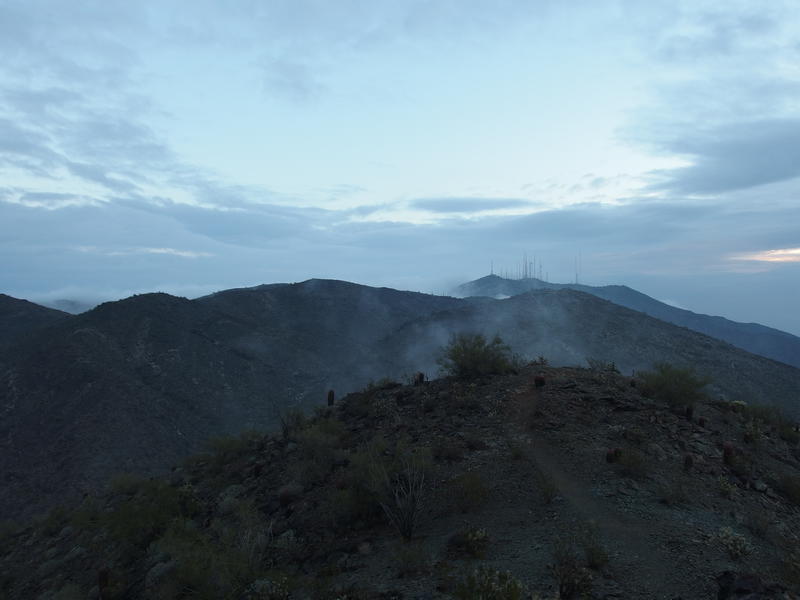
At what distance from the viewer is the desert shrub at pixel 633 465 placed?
39.4ft

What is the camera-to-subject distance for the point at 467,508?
11.3 m

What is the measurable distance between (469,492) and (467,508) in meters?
0.35

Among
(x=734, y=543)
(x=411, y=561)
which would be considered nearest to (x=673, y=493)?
(x=734, y=543)

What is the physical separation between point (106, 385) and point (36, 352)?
1155 centimetres

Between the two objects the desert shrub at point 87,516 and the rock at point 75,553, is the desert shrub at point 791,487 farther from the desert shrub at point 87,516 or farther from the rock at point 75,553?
the desert shrub at point 87,516

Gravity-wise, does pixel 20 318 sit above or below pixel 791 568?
above

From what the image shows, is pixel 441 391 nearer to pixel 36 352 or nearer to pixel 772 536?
pixel 772 536

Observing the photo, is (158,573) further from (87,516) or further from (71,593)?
(87,516)

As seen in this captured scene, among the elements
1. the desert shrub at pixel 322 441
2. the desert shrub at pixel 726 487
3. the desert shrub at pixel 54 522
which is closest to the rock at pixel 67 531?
the desert shrub at pixel 54 522

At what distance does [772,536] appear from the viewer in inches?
396

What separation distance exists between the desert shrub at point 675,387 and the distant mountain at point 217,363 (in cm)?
1947

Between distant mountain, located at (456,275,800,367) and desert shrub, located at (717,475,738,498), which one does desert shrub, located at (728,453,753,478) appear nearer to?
desert shrub, located at (717,475,738,498)

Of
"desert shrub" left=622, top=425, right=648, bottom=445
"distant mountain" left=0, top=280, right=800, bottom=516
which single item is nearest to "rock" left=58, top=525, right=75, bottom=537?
"distant mountain" left=0, top=280, right=800, bottom=516

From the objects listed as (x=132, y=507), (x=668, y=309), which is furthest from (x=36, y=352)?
(x=668, y=309)
